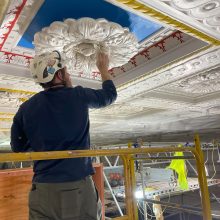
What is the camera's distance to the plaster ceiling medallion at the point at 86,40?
2469 millimetres

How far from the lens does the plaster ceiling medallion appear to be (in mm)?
2469

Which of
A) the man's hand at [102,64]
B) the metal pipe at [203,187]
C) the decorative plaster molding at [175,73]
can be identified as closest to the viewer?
the man's hand at [102,64]

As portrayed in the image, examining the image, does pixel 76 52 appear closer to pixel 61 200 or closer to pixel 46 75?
pixel 46 75

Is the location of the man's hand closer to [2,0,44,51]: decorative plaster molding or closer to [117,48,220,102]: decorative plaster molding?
[2,0,44,51]: decorative plaster molding

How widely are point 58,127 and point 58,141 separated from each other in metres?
0.09

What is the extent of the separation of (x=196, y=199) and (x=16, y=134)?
38.3 feet

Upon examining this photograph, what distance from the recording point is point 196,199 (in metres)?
11.8

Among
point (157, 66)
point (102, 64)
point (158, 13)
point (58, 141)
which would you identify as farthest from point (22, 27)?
point (157, 66)

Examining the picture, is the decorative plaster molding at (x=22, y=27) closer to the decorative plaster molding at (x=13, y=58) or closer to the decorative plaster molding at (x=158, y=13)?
the decorative plaster molding at (x=13, y=58)

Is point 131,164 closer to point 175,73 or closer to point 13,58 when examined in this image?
point 175,73

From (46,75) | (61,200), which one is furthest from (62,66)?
(61,200)

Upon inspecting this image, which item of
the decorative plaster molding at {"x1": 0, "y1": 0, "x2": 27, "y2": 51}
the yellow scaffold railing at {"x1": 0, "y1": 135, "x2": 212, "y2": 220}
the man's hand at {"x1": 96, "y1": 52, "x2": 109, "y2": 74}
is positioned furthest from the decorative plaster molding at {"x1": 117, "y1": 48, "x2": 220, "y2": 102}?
the decorative plaster molding at {"x1": 0, "y1": 0, "x2": 27, "y2": 51}

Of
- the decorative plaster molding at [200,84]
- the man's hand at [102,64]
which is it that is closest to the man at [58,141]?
the man's hand at [102,64]

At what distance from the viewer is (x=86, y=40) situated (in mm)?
2688
